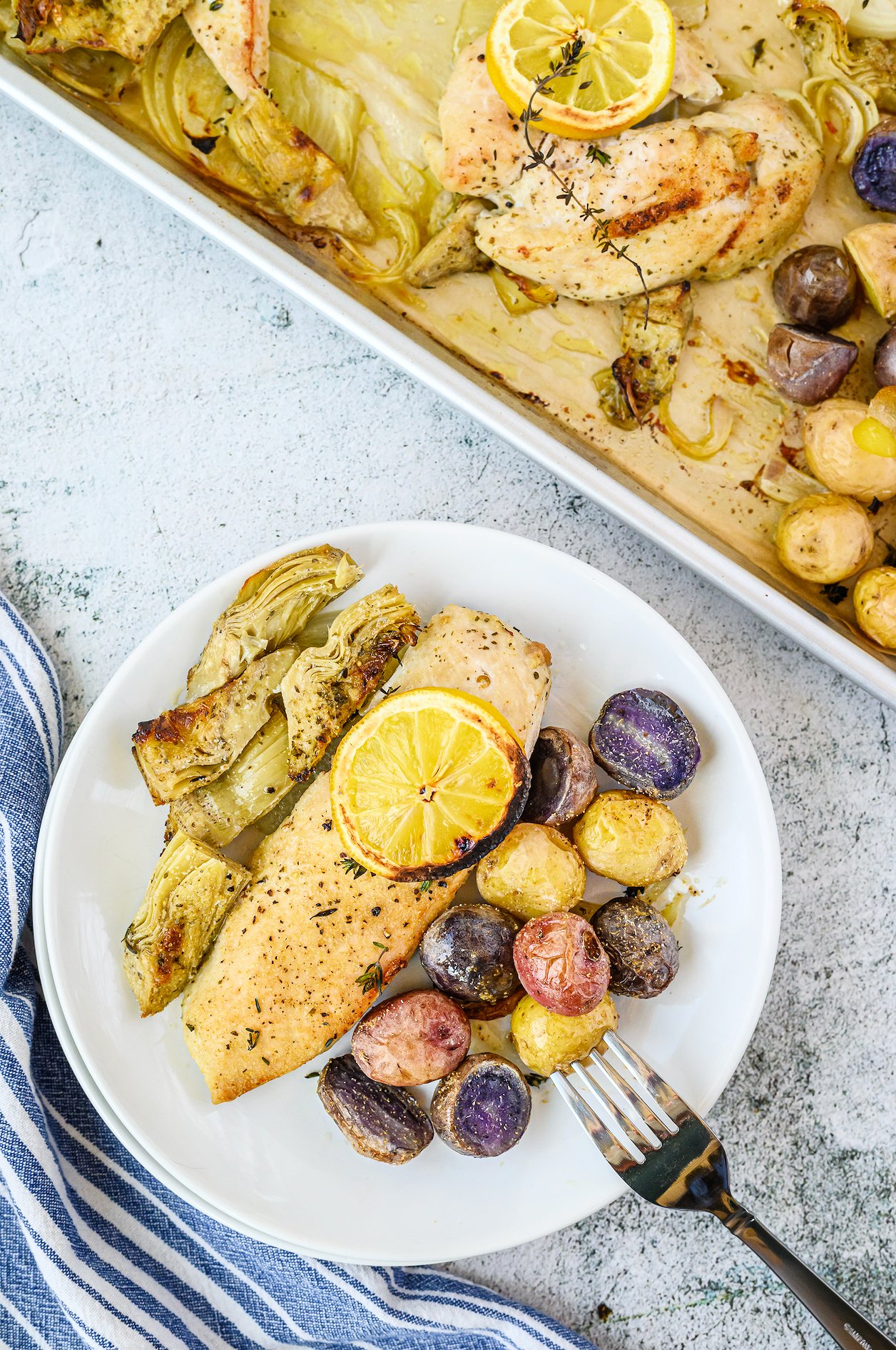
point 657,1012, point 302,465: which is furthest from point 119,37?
point 657,1012

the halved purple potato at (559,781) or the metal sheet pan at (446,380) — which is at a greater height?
the metal sheet pan at (446,380)

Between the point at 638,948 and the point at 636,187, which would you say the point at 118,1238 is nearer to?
the point at 638,948

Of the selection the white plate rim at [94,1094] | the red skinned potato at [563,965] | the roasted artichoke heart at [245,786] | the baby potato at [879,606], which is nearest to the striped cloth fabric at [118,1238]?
the white plate rim at [94,1094]

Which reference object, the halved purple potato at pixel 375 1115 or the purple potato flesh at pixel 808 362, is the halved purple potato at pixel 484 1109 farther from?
the purple potato flesh at pixel 808 362

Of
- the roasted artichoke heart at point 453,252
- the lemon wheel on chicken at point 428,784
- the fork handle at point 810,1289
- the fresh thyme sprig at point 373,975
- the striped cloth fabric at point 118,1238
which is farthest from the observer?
the roasted artichoke heart at point 453,252

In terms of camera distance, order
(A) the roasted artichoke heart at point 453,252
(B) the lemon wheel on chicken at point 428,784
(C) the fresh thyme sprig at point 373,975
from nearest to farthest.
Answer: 1. (B) the lemon wheel on chicken at point 428,784
2. (C) the fresh thyme sprig at point 373,975
3. (A) the roasted artichoke heart at point 453,252

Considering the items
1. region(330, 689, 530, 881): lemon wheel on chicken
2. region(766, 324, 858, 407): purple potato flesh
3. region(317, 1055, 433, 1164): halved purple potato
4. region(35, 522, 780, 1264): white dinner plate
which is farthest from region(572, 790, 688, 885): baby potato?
region(766, 324, 858, 407): purple potato flesh

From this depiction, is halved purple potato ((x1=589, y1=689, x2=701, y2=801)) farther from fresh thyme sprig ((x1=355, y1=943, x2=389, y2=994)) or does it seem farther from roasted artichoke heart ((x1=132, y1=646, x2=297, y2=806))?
roasted artichoke heart ((x1=132, y1=646, x2=297, y2=806))

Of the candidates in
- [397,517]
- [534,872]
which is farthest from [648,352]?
[534,872]
